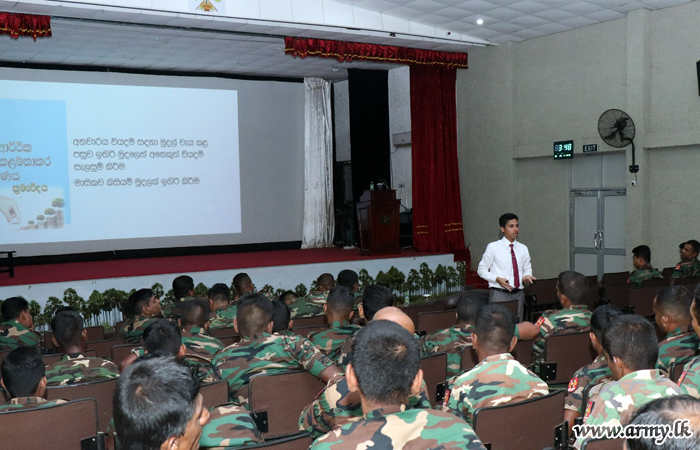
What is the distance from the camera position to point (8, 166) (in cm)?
982

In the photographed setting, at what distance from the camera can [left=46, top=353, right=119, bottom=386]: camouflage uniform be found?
10.5 ft

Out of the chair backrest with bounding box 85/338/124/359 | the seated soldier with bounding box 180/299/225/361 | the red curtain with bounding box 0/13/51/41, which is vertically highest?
the red curtain with bounding box 0/13/51/41

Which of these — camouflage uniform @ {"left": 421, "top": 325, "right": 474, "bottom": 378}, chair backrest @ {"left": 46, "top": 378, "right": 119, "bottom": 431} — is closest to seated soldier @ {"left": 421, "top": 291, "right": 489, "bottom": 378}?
camouflage uniform @ {"left": 421, "top": 325, "right": 474, "bottom": 378}

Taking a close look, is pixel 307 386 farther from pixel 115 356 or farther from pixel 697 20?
pixel 697 20

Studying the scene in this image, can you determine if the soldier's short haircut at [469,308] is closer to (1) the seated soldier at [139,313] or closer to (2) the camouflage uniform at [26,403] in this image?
(2) the camouflage uniform at [26,403]

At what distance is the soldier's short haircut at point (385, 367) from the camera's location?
1655 millimetres

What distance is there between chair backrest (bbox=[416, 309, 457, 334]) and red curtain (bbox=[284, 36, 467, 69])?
547cm

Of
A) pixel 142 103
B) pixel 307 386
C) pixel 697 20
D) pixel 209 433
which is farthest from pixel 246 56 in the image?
pixel 209 433

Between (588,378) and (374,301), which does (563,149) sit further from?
(588,378)

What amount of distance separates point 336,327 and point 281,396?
3.01 ft

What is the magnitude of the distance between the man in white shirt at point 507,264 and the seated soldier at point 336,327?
231cm

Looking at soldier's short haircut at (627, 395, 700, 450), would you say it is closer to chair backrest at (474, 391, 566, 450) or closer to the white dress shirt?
chair backrest at (474, 391, 566, 450)

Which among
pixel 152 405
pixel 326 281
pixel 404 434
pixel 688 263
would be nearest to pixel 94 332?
pixel 326 281

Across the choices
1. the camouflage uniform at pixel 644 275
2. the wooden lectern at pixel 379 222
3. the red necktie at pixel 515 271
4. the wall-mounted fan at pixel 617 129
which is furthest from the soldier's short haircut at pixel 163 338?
the wooden lectern at pixel 379 222
